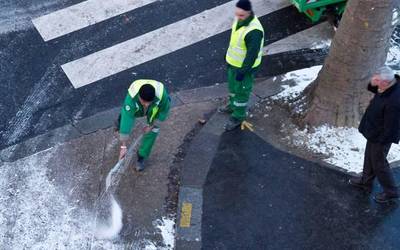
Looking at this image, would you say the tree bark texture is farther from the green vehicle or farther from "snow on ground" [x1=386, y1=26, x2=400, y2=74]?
the green vehicle

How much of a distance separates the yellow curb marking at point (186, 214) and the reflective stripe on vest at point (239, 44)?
173cm

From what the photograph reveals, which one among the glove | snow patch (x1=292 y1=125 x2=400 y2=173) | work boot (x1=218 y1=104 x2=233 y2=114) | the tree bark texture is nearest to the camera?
the tree bark texture

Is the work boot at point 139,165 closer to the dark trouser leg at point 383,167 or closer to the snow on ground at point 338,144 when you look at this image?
the snow on ground at point 338,144

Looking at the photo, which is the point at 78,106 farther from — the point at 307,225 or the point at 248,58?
the point at 307,225

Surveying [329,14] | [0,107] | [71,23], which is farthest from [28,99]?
[329,14]

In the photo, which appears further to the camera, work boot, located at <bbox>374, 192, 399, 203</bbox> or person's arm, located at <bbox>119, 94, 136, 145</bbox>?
work boot, located at <bbox>374, 192, 399, 203</bbox>

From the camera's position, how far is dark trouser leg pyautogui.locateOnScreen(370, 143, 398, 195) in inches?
236

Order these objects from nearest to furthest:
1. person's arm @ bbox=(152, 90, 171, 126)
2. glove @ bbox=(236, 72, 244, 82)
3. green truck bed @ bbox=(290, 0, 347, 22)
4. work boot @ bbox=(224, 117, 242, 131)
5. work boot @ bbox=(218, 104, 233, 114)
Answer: person's arm @ bbox=(152, 90, 171, 126), glove @ bbox=(236, 72, 244, 82), work boot @ bbox=(224, 117, 242, 131), work boot @ bbox=(218, 104, 233, 114), green truck bed @ bbox=(290, 0, 347, 22)

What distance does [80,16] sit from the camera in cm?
929

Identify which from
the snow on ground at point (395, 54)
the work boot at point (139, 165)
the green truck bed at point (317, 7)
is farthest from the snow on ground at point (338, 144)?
the green truck bed at point (317, 7)

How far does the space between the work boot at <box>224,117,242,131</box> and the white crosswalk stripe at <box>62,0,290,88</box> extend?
1.89m

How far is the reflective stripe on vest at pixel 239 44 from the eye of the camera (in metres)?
6.47

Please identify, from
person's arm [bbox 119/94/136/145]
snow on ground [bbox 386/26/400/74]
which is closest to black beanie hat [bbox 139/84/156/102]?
person's arm [bbox 119/94/136/145]

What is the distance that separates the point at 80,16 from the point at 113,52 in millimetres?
1107
